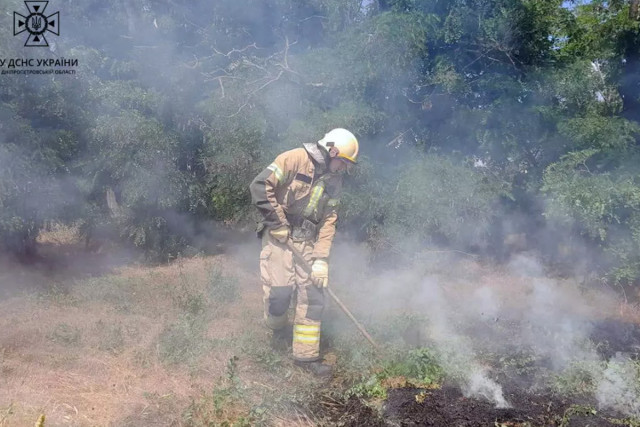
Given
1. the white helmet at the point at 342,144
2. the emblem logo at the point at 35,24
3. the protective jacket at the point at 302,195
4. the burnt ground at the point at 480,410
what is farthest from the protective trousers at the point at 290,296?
the emblem logo at the point at 35,24

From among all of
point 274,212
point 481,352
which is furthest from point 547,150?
point 274,212

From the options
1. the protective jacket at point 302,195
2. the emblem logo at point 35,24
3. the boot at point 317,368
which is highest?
the emblem logo at point 35,24

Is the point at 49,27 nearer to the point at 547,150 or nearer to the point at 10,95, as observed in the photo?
the point at 10,95

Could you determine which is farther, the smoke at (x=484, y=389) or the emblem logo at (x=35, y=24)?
the emblem logo at (x=35, y=24)

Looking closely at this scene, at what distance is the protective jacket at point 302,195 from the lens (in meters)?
5.07

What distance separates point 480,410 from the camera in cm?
429

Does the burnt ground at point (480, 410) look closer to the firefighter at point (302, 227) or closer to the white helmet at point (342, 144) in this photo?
the firefighter at point (302, 227)

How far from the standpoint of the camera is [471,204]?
8.13m

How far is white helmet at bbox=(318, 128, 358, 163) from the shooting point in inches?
204

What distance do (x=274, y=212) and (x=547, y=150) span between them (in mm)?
5449

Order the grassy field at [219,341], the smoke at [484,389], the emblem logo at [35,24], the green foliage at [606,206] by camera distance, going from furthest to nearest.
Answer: the green foliage at [606,206], the emblem logo at [35,24], the smoke at [484,389], the grassy field at [219,341]

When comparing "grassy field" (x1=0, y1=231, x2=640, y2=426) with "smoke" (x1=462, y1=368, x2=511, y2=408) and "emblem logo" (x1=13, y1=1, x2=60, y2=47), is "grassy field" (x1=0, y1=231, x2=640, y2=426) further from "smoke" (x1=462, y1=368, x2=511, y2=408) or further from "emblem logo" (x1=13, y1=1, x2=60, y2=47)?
"emblem logo" (x1=13, y1=1, x2=60, y2=47)

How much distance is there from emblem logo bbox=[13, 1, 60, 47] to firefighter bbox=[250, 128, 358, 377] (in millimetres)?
4058

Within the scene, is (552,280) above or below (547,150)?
below
